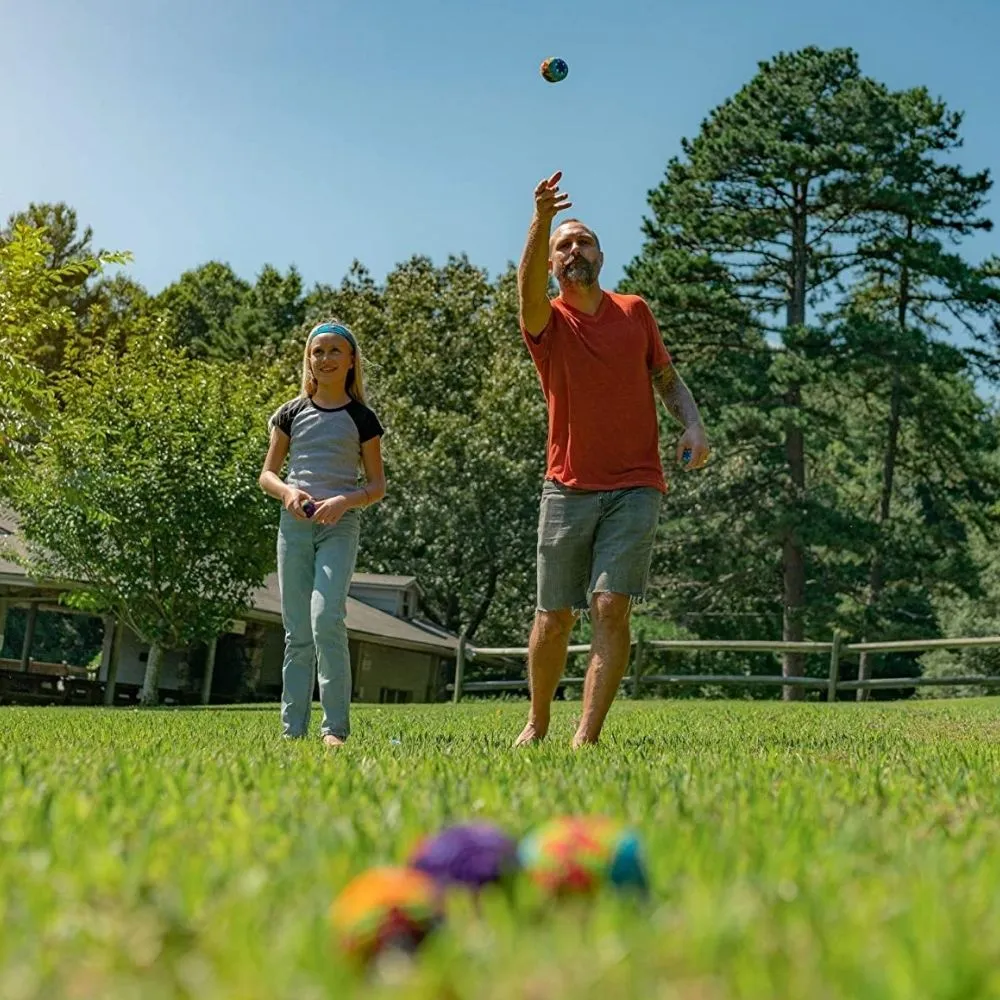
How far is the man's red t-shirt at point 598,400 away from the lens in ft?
20.3

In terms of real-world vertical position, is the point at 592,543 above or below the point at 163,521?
below

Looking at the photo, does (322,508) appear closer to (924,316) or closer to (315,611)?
(315,611)

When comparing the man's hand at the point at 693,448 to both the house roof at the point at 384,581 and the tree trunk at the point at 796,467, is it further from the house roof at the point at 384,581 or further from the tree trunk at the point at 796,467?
the house roof at the point at 384,581

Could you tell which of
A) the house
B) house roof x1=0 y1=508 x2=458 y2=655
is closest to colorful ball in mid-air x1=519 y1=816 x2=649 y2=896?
the house

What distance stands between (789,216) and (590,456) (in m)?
26.2

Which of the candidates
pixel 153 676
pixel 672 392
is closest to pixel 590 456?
pixel 672 392

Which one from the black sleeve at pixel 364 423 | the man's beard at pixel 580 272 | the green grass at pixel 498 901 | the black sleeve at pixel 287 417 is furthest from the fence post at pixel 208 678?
the green grass at pixel 498 901

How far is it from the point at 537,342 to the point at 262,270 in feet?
169

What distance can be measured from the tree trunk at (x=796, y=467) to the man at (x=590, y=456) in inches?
948

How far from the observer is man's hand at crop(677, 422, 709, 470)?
6066mm

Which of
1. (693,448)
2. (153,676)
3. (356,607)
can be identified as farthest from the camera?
(356,607)

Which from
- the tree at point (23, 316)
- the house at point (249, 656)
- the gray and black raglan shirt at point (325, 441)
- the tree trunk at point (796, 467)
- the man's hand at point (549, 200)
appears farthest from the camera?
the tree trunk at point (796, 467)

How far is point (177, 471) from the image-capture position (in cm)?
2286

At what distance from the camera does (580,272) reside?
6.24 m
